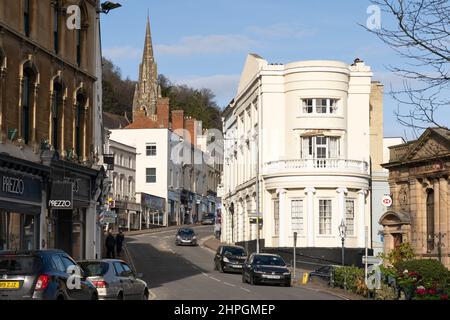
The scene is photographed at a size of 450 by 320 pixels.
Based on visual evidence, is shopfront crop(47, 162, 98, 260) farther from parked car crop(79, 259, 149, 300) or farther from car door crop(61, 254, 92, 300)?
car door crop(61, 254, 92, 300)

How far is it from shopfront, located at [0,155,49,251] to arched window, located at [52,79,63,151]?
257cm

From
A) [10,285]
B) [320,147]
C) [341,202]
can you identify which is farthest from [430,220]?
[10,285]

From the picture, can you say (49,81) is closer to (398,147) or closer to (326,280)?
(326,280)

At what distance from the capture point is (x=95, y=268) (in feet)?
74.9

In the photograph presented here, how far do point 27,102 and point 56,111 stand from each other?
9.62 feet

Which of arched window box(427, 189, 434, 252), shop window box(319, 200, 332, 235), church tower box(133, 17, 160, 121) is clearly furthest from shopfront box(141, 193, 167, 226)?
church tower box(133, 17, 160, 121)

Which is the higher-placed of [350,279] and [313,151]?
[313,151]

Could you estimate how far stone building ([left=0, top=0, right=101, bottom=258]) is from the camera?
29141 mm

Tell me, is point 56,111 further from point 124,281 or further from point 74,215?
point 124,281

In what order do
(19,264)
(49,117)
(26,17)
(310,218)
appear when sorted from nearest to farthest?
(19,264)
(26,17)
(49,117)
(310,218)

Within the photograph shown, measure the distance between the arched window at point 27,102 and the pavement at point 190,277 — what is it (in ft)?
23.7

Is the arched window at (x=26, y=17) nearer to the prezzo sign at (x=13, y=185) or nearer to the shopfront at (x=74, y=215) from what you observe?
the shopfront at (x=74, y=215)
